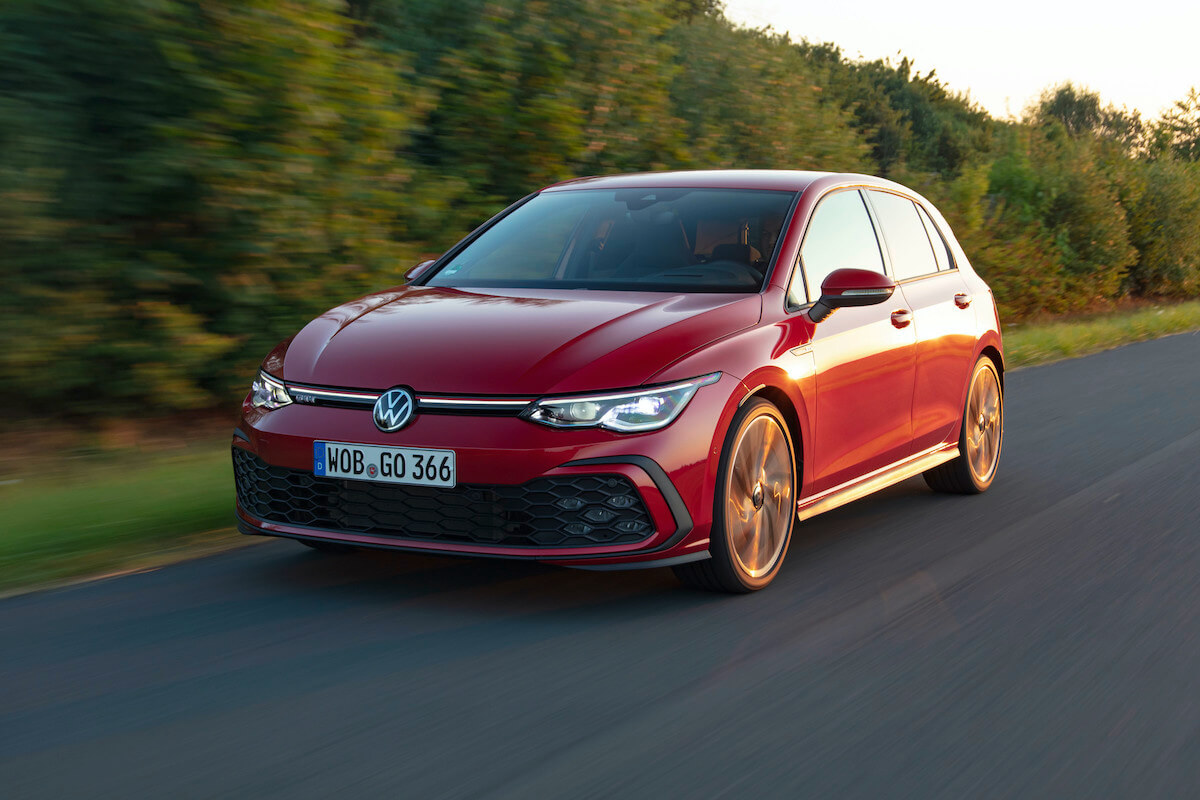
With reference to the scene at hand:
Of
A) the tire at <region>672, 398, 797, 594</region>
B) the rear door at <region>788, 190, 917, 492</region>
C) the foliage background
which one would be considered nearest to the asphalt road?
the tire at <region>672, 398, 797, 594</region>

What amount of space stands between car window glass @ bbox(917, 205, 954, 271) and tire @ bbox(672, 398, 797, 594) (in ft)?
7.55

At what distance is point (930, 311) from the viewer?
6844 mm

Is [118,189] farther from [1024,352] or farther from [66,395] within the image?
[1024,352]

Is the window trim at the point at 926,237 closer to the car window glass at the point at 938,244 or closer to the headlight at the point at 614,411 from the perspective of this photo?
the car window glass at the point at 938,244

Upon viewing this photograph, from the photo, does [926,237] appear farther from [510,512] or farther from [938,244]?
[510,512]

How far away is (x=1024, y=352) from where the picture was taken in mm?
16344

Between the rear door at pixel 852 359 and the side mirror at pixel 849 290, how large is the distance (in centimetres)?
6

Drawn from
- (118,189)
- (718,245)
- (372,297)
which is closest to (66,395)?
(118,189)

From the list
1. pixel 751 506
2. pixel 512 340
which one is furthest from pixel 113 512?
pixel 751 506

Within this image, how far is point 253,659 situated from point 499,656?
0.75 metres

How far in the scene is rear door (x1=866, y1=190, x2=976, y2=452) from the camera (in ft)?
22.0

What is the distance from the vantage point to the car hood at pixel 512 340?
479 cm

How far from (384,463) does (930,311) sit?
318 centimetres

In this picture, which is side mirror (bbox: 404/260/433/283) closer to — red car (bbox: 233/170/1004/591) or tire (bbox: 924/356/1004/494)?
red car (bbox: 233/170/1004/591)
